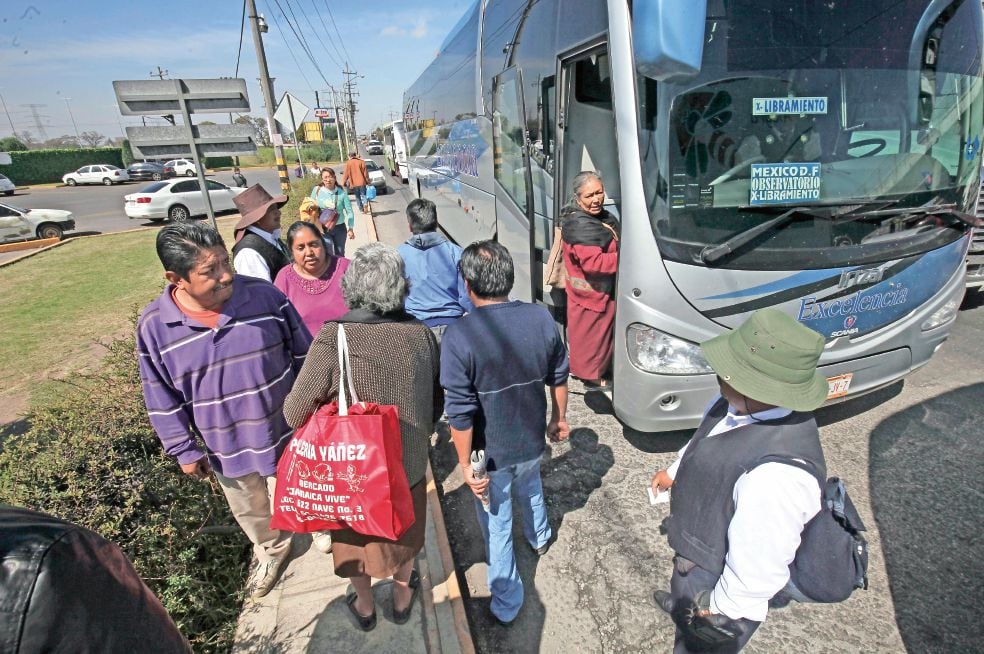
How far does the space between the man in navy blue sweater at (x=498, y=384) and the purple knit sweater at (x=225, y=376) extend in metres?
0.95

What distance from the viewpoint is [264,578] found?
2789 mm

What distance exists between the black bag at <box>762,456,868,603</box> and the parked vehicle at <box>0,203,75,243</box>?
21.1 metres

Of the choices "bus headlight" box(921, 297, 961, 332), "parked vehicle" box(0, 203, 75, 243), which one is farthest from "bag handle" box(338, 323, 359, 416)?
"parked vehicle" box(0, 203, 75, 243)

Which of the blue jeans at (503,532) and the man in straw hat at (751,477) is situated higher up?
the man in straw hat at (751,477)

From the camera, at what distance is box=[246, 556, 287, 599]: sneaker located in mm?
2748

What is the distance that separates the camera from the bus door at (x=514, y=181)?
4402mm

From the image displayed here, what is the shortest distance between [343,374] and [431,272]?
1870 millimetres

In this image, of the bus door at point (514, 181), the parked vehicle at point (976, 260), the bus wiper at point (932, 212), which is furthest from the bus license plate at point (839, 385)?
the parked vehicle at point (976, 260)

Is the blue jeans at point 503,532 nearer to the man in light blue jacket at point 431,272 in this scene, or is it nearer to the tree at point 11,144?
the man in light blue jacket at point 431,272

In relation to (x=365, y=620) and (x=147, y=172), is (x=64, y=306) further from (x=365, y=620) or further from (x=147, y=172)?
(x=147, y=172)

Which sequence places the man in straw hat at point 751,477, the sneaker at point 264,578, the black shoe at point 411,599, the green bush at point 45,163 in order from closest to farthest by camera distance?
the man in straw hat at point 751,477 < the black shoe at point 411,599 < the sneaker at point 264,578 < the green bush at point 45,163

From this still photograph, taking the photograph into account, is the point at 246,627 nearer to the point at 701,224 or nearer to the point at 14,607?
the point at 14,607

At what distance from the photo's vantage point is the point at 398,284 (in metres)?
2.12

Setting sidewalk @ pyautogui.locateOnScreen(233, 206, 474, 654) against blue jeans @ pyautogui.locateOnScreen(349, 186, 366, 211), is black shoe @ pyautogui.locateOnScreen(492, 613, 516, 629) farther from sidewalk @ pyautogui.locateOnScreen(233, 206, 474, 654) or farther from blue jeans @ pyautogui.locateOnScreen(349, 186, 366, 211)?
blue jeans @ pyautogui.locateOnScreen(349, 186, 366, 211)
